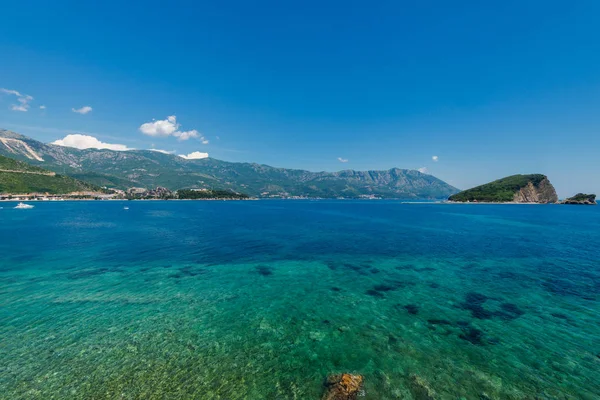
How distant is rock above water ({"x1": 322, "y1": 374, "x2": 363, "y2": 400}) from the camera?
1650cm

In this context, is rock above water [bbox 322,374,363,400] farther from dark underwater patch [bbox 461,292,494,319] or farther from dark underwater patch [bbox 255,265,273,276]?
dark underwater patch [bbox 255,265,273,276]

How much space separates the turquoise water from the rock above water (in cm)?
Result: 84

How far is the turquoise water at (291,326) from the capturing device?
17984mm

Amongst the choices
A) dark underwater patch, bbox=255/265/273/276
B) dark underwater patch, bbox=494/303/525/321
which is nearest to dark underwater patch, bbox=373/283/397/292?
dark underwater patch, bbox=494/303/525/321

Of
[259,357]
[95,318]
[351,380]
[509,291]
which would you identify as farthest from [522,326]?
[95,318]

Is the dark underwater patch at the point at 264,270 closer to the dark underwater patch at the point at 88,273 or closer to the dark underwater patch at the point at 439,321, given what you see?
the dark underwater patch at the point at 439,321

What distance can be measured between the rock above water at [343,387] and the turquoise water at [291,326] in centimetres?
84

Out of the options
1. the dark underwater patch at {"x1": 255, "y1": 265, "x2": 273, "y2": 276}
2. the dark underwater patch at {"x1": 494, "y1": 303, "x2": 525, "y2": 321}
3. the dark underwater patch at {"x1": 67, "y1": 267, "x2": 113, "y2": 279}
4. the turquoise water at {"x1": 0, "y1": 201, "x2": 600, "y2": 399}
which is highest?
the dark underwater patch at {"x1": 494, "y1": 303, "x2": 525, "y2": 321}

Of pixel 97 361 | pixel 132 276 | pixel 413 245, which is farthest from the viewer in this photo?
pixel 413 245

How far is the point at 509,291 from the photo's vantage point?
36344 millimetres

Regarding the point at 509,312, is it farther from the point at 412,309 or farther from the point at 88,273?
the point at 88,273

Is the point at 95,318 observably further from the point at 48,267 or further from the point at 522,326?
the point at 522,326

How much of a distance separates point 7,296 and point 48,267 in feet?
50.3

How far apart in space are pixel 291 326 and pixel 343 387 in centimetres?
1011
